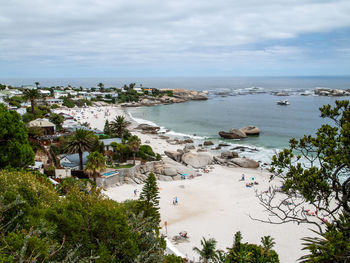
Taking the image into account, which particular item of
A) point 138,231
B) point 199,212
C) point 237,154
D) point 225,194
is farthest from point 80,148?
point 237,154

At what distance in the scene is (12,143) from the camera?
63.4 ft

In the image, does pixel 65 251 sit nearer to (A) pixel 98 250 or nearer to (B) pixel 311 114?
(A) pixel 98 250

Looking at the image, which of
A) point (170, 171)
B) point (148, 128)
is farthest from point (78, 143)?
point (148, 128)

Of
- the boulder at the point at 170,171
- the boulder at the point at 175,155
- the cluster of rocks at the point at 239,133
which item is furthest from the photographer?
the cluster of rocks at the point at 239,133

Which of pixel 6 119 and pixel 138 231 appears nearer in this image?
pixel 138 231

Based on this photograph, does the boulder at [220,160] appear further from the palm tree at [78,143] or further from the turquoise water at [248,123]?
the palm tree at [78,143]

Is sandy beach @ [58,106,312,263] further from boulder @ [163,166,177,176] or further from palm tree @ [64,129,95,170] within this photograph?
palm tree @ [64,129,95,170]

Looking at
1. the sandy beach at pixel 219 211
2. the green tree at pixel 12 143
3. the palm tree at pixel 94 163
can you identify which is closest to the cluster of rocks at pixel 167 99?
the sandy beach at pixel 219 211

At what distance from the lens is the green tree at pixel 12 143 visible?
62.5 feet

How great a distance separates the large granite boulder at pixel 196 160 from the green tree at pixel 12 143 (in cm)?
2020

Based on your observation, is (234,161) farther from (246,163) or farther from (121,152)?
(121,152)

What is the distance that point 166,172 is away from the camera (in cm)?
3127

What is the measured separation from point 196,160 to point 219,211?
13839 mm

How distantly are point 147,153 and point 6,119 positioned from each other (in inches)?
682
